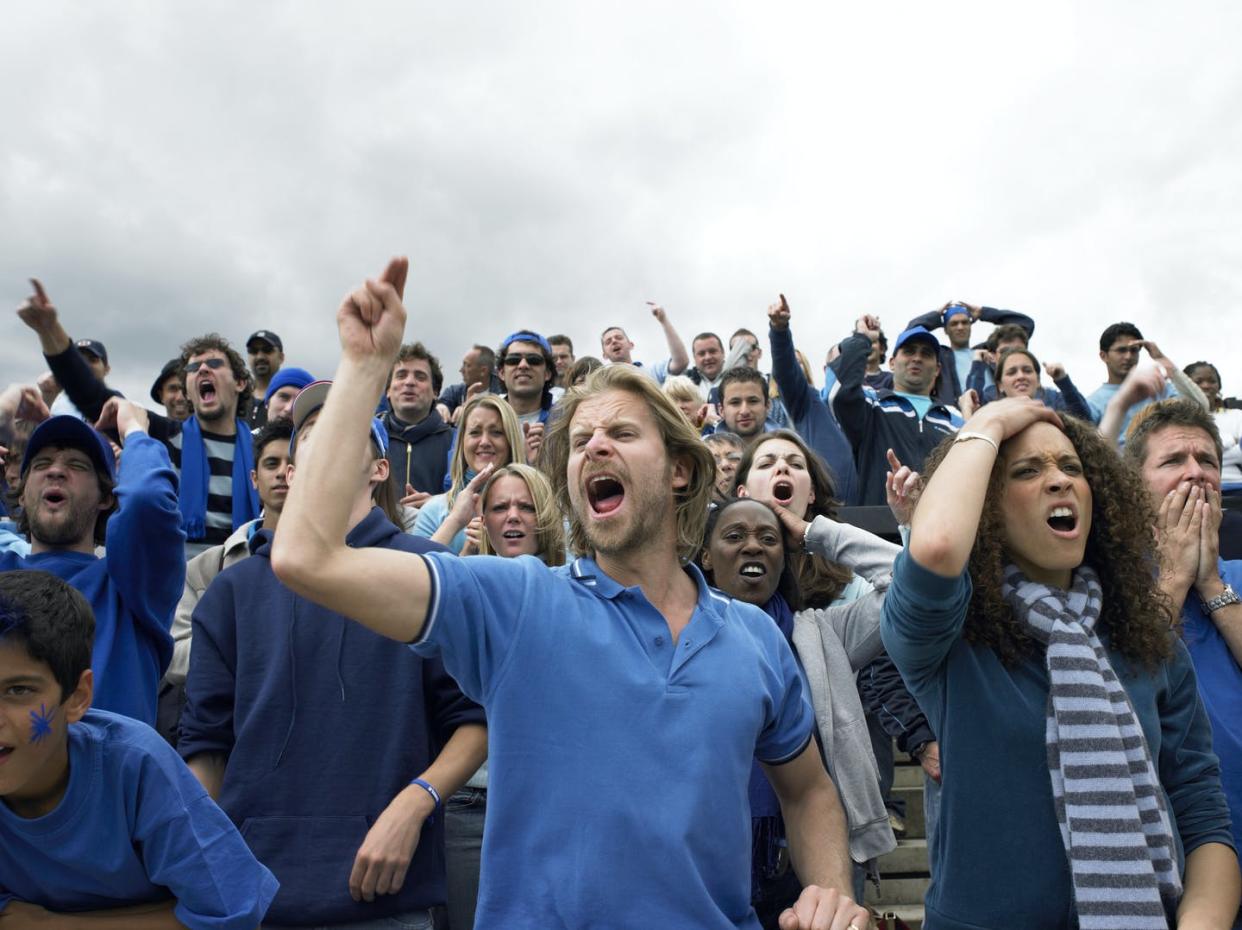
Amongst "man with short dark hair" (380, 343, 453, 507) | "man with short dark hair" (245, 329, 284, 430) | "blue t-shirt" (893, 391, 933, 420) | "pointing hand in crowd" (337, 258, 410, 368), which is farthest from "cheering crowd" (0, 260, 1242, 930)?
"man with short dark hair" (245, 329, 284, 430)

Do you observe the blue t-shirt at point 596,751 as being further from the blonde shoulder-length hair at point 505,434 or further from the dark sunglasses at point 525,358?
the dark sunglasses at point 525,358

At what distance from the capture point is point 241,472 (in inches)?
221

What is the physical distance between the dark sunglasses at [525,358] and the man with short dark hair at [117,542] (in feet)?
10.5

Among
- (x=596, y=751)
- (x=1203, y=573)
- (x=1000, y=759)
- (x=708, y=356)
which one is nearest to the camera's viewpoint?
(x=596, y=751)

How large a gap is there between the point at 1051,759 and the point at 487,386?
7.35m

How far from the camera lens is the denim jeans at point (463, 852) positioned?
132 inches

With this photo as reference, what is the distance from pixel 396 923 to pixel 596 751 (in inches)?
48.7

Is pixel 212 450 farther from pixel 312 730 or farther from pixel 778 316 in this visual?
pixel 778 316

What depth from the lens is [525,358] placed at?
21.5ft

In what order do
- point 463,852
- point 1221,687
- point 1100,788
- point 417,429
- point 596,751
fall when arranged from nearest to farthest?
point 596,751, point 1100,788, point 1221,687, point 463,852, point 417,429

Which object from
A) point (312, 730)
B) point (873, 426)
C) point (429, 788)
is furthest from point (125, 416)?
point (873, 426)

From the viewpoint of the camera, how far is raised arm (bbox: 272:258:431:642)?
1.73 metres

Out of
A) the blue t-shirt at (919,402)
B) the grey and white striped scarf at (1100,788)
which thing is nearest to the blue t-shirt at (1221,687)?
the grey and white striped scarf at (1100,788)

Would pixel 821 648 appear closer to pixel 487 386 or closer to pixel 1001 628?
pixel 1001 628
